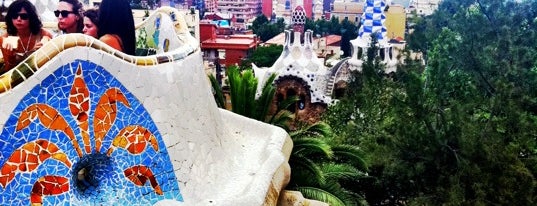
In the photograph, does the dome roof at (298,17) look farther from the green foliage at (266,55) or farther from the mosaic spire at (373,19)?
the green foliage at (266,55)

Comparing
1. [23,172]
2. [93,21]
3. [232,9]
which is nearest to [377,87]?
[93,21]

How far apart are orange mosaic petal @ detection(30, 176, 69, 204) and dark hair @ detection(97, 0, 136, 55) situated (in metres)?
1.53

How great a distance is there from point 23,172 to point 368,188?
7.52 m

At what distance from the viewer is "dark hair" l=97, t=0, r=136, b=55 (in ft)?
17.0

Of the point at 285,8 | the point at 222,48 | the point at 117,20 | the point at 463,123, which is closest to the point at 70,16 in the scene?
the point at 117,20

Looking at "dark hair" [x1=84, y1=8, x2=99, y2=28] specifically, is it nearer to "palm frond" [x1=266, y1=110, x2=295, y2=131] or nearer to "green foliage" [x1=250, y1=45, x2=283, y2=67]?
"palm frond" [x1=266, y1=110, x2=295, y2=131]

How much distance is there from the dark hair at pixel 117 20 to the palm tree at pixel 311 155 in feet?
11.0

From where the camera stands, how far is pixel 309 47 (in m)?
18.6

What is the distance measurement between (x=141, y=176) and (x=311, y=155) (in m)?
4.44

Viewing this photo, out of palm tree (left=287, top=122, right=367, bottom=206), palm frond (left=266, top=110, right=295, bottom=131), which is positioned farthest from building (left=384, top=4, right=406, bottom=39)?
palm tree (left=287, top=122, right=367, bottom=206)

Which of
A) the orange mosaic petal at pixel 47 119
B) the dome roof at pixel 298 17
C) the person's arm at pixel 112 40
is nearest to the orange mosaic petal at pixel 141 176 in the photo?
the orange mosaic petal at pixel 47 119

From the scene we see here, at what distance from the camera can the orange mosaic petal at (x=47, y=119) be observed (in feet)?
12.8

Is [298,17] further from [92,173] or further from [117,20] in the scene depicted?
[92,173]

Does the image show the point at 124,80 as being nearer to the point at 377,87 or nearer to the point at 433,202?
the point at 433,202
